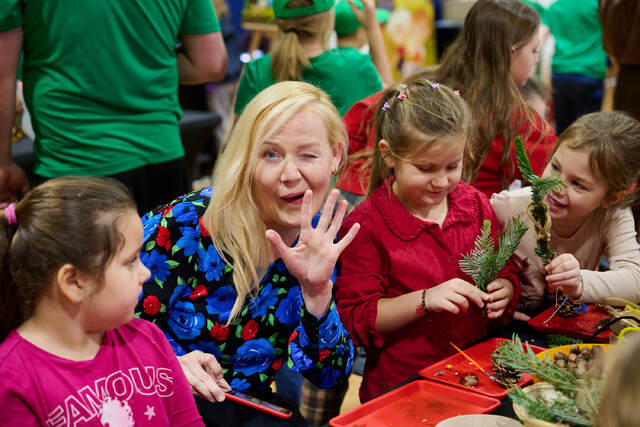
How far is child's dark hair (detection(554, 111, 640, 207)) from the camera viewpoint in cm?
195

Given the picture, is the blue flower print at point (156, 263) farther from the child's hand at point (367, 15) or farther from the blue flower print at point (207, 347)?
the child's hand at point (367, 15)

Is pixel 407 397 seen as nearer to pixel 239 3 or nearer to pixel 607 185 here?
pixel 607 185

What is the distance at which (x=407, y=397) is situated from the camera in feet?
5.11

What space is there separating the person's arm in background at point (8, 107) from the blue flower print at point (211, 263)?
0.96m

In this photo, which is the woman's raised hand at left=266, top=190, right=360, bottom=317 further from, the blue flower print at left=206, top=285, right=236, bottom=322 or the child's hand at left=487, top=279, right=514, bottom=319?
the child's hand at left=487, top=279, right=514, bottom=319

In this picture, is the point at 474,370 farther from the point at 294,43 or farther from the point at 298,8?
the point at 298,8

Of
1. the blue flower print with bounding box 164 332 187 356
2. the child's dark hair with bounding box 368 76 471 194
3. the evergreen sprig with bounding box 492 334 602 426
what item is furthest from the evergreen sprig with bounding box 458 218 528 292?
the blue flower print with bounding box 164 332 187 356

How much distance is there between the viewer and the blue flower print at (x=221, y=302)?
5.82 ft

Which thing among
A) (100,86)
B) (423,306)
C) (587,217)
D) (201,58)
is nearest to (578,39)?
(201,58)

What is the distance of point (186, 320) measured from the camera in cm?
178

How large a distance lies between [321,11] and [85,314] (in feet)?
7.93

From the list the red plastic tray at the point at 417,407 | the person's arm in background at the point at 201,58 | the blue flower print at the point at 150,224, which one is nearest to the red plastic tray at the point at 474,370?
the red plastic tray at the point at 417,407

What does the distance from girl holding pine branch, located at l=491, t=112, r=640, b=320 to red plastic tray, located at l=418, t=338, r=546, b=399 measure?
25 centimetres

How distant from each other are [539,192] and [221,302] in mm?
810
